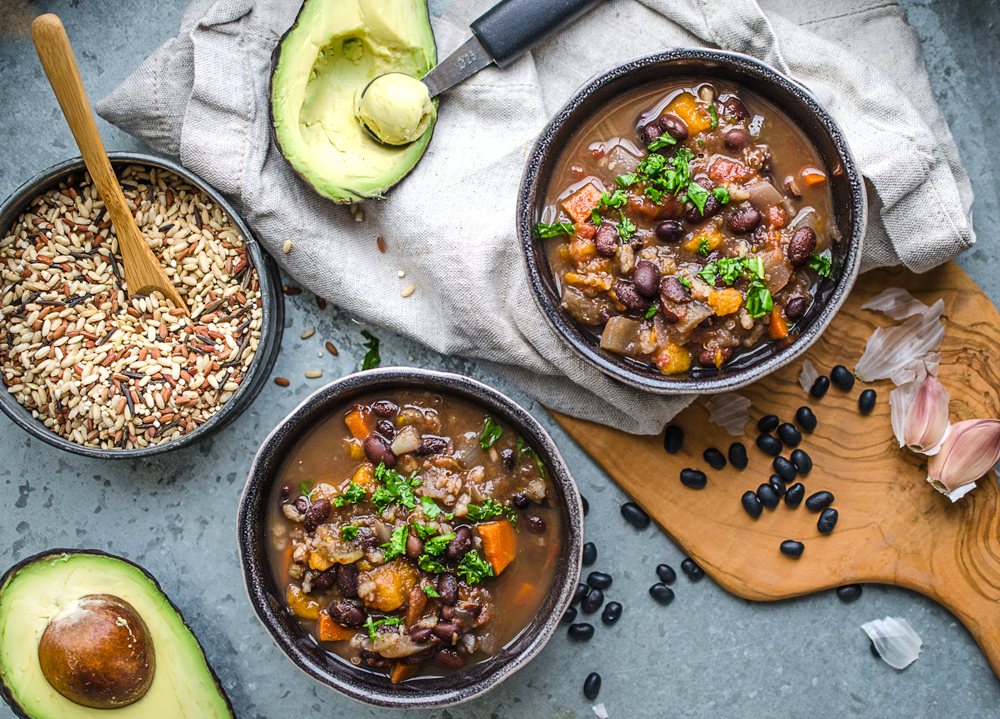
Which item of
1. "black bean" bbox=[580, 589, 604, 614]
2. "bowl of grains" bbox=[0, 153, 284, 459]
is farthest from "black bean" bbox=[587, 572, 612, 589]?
"bowl of grains" bbox=[0, 153, 284, 459]

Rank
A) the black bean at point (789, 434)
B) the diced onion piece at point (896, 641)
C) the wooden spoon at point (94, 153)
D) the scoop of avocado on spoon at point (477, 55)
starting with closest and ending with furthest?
1. the wooden spoon at point (94, 153)
2. the scoop of avocado on spoon at point (477, 55)
3. the black bean at point (789, 434)
4. the diced onion piece at point (896, 641)

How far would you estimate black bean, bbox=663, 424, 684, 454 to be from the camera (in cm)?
297

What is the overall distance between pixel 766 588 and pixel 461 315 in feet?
5.49

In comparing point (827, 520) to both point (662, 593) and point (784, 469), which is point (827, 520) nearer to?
point (784, 469)

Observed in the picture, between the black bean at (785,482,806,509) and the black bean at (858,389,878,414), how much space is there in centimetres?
40

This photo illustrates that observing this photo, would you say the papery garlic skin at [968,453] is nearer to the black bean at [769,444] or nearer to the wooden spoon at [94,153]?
the black bean at [769,444]

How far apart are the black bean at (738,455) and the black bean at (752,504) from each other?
12cm

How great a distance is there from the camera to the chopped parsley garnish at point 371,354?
3051mm

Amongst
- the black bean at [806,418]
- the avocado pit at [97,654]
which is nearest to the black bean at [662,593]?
the black bean at [806,418]

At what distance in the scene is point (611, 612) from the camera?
9.91 ft

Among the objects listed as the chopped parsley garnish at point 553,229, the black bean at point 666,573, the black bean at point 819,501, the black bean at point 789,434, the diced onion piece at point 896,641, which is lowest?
the diced onion piece at point 896,641

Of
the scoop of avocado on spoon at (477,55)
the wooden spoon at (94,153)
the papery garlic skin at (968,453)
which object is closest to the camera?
the wooden spoon at (94,153)

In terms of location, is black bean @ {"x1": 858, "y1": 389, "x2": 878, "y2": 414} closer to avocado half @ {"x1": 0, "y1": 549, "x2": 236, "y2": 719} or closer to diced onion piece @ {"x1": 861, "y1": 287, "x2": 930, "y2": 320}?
diced onion piece @ {"x1": 861, "y1": 287, "x2": 930, "y2": 320}

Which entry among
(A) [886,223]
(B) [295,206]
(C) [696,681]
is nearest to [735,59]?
(A) [886,223]
